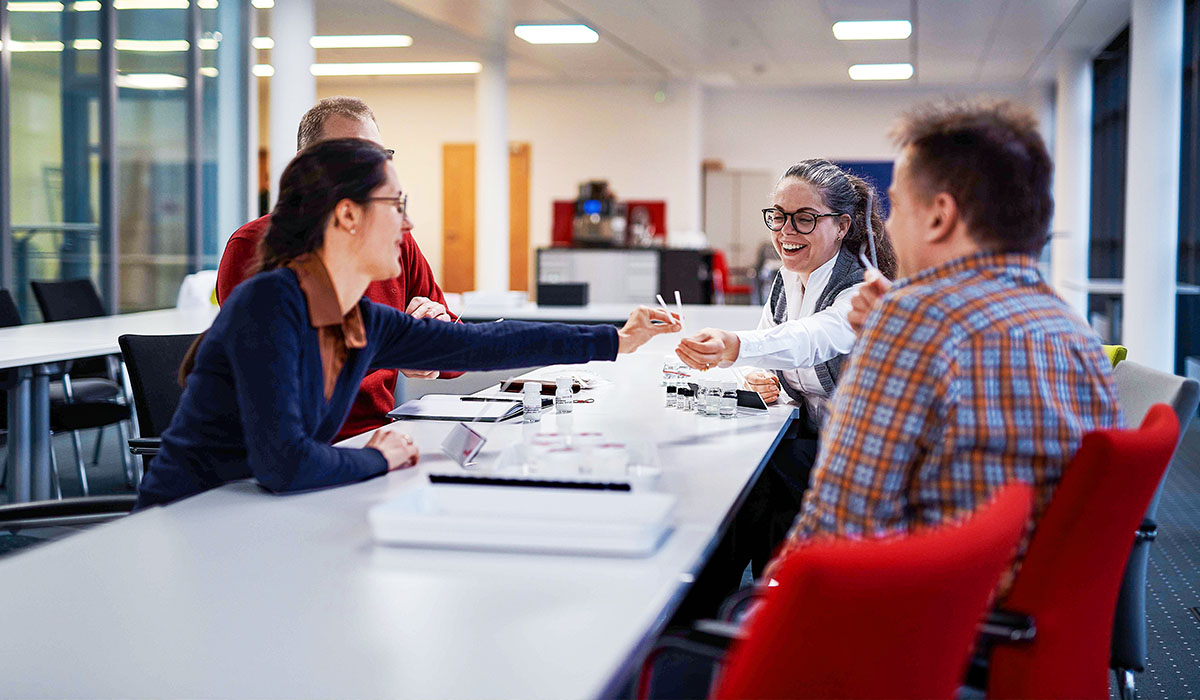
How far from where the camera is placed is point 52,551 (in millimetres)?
1398

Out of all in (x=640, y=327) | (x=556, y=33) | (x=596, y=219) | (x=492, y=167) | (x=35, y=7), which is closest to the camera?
(x=640, y=327)

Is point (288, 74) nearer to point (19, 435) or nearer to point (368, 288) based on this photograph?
point (19, 435)

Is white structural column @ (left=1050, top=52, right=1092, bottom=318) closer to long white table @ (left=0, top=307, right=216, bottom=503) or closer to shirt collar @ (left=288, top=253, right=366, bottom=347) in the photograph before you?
long white table @ (left=0, top=307, right=216, bottom=503)

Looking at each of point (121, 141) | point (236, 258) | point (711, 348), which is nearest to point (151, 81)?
point (121, 141)

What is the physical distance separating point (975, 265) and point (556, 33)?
31.7ft

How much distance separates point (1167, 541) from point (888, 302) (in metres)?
3.68

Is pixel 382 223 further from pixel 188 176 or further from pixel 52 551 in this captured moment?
pixel 188 176

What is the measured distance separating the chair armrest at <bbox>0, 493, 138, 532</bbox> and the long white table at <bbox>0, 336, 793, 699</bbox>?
1.21 feet

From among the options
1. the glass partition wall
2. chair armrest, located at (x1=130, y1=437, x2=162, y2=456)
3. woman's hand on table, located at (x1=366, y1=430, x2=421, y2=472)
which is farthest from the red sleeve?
the glass partition wall

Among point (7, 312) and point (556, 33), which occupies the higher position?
point (556, 33)

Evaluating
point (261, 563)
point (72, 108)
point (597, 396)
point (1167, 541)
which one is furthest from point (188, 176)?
point (261, 563)

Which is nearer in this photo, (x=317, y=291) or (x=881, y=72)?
(x=317, y=291)

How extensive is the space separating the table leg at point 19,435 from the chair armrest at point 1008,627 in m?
3.31

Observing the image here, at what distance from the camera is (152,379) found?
259 centimetres
